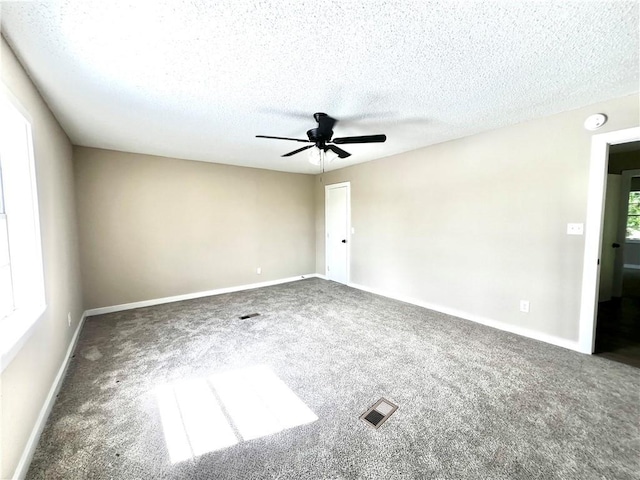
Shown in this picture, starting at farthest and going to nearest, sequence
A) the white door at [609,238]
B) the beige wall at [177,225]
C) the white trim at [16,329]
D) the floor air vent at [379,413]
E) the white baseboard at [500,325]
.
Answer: the white door at [609,238]
the beige wall at [177,225]
the white baseboard at [500,325]
the floor air vent at [379,413]
the white trim at [16,329]

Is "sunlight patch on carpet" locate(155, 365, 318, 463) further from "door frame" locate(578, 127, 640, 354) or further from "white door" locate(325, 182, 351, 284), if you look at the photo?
"white door" locate(325, 182, 351, 284)

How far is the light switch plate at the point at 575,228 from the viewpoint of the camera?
8.46 ft

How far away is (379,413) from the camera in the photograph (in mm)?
1817

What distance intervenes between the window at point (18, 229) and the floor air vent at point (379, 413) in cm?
224

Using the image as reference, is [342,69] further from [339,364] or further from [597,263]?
[597,263]

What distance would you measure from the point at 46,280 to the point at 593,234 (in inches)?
192

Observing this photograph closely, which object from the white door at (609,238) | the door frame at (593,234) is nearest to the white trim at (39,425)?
the door frame at (593,234)

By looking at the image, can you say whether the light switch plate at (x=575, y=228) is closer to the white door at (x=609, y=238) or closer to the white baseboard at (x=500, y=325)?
the white baseboard at (x=500, y=325)

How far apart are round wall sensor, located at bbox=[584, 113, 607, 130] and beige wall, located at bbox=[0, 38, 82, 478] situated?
448 centimetres

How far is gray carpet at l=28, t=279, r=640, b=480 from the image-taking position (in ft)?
4.72

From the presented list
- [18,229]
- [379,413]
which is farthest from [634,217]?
[18,229]

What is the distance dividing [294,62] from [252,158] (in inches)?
111

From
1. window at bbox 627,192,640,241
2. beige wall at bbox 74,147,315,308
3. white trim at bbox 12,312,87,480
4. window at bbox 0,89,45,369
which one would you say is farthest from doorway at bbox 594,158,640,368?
window at bbox 0,89,45,369

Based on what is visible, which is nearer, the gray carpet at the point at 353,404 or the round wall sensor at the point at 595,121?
the gray carpet at the point at 353,404
